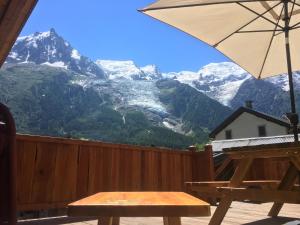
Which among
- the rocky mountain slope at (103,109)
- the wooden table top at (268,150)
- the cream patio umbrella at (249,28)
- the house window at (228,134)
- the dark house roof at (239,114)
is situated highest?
the rocky mountain slope at (103,109)

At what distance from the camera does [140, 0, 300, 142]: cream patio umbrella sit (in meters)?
4.71

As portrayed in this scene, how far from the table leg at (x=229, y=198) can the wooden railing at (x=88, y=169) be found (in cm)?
221

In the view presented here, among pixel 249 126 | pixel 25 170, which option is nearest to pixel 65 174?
pixel 25 170

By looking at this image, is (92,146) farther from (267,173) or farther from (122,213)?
(267,173)

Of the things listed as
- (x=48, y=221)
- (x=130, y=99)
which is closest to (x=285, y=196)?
(x=48, y=221)

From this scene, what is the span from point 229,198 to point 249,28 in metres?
3.05

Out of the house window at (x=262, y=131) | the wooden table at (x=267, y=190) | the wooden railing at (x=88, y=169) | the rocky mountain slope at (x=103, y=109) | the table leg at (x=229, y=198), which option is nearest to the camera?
the wooden table at (x=267, y=190)

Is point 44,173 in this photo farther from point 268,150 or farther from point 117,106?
point 117,106

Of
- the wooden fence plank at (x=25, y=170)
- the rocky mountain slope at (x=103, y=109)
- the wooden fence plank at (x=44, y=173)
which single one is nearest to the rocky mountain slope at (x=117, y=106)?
the rocky mountain slope at (x=103, y=109)

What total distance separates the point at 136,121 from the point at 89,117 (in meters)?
18.6

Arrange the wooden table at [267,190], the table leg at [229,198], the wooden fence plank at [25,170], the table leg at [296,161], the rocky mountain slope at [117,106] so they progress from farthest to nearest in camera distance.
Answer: the rocky mountain slope at [117,106] < the wooden fence plank at [25,170] < the table leg at [229,198] < the table leg at [296,161] < the wooden table at [267,190]

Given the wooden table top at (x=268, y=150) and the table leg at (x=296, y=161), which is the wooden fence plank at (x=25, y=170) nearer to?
the wooden table top at (x=268, y=150)

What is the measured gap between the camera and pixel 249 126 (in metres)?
38.0

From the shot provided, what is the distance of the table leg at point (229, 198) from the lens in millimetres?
3254
